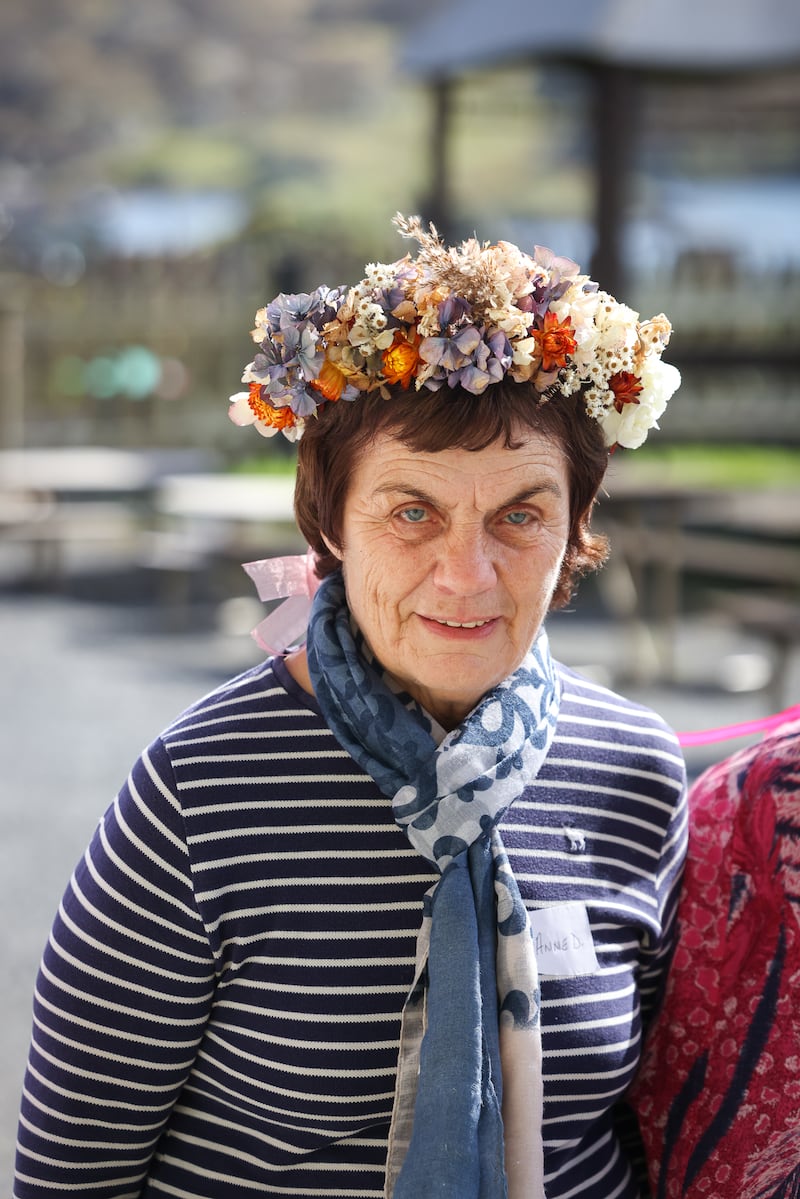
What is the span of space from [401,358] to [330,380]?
85mm

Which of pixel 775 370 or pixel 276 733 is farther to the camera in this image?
pixel 775 370

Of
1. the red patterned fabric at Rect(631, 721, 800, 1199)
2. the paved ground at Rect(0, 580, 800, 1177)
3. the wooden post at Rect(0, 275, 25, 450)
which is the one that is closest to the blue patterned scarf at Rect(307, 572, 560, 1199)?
the red patterned fabric at Rect(631, 721, 800, 1199)

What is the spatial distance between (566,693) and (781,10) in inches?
373

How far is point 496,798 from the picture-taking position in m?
1.69

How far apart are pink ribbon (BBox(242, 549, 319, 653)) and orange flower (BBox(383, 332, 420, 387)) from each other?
0.37 meters

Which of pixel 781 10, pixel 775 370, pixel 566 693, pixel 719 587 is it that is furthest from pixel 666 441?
pixel 566 693

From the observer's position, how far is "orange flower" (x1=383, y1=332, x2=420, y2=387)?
162 cm

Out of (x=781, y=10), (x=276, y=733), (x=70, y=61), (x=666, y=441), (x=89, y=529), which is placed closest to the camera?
(x=276, y=733)

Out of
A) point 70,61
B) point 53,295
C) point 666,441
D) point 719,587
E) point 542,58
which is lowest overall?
point 719,587

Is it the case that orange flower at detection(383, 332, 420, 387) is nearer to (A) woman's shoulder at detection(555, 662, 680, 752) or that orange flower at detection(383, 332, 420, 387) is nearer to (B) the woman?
(B) the woman

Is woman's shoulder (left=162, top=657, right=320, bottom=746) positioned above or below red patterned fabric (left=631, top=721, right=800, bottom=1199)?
above

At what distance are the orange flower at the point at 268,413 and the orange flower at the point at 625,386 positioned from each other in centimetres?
36

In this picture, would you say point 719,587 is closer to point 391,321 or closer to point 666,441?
A: point 666,441

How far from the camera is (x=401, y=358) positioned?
1622 millimetres
